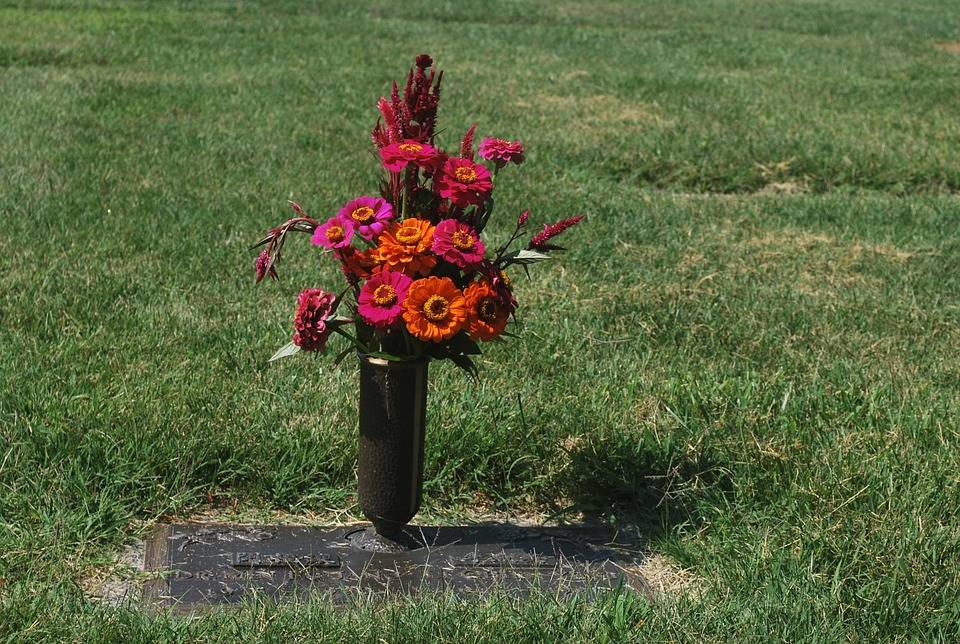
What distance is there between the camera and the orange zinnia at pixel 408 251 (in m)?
3.06

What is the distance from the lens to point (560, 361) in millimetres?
4590

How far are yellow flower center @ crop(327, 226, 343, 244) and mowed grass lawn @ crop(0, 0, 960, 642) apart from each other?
2.91ft

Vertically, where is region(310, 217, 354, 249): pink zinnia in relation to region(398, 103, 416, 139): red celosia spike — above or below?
below

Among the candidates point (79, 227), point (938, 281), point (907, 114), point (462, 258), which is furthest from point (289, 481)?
point (907, 114)

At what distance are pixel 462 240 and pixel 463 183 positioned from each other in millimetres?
158

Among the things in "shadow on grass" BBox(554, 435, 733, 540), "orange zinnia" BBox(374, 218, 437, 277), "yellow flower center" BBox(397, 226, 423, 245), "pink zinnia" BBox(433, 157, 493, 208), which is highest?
"pink zinnia" BBox(433, 157, 493, 208)

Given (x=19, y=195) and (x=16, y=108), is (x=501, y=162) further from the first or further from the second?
(x=16, y=108)

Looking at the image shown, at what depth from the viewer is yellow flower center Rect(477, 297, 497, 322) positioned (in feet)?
10.2

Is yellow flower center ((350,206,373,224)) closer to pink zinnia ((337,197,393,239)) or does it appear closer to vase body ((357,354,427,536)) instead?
pink zinnia ((337,197,393,239))

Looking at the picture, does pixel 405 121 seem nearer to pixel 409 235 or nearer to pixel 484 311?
pixel 409 235

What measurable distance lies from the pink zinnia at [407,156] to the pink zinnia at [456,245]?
0.15 m

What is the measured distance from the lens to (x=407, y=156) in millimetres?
3090

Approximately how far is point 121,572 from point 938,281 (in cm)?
411

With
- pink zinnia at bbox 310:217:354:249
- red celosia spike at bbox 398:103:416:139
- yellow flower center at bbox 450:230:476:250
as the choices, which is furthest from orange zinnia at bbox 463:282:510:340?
red celosia spike at bbox 398:103:416:139
